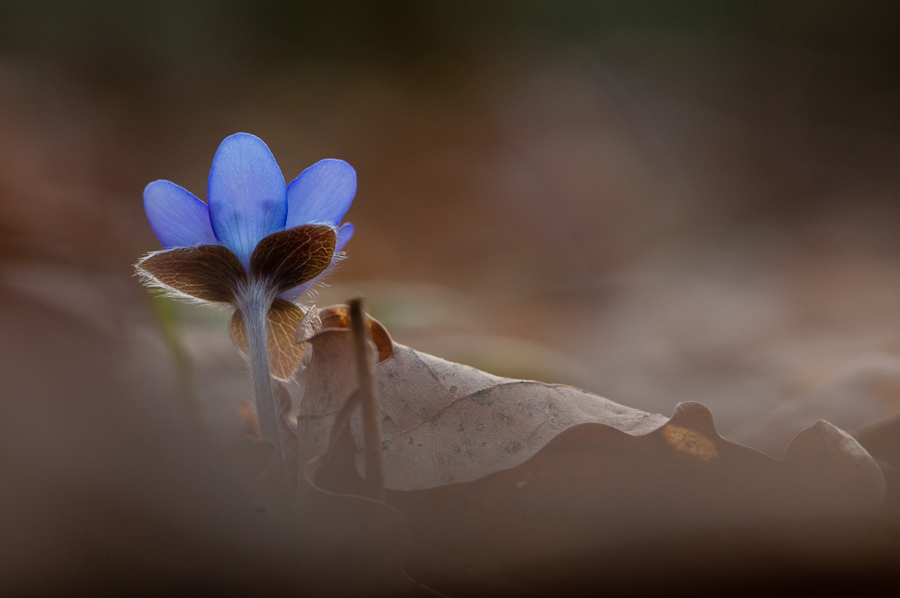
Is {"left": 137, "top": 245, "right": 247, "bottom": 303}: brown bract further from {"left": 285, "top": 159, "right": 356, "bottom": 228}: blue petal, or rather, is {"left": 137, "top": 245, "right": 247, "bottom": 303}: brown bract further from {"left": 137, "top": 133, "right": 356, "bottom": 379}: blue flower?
A: {"left": 285, "top": 159, "right": 356, "bottom": 228}: blue petal

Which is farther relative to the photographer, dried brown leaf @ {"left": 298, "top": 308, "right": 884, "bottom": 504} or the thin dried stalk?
dried brown leaf @ {"left": 298, "top": 308, "right": 884, "bottom": 504}

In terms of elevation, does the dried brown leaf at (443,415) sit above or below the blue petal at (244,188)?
below

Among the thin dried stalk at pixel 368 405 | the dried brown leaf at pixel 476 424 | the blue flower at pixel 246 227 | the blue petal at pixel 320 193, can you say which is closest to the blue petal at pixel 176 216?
the blue flower at pixel 246 227

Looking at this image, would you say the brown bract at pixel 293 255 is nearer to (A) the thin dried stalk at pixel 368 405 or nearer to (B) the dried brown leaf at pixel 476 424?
(B) the dried brown leaf at pixel 476 424

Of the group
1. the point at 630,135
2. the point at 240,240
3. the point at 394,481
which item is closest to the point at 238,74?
the point at 630,135

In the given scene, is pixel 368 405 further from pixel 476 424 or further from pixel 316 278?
pixel 316 278

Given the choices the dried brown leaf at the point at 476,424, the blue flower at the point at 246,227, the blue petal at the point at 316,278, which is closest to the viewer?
the dried brown leaf at the point at 476,424

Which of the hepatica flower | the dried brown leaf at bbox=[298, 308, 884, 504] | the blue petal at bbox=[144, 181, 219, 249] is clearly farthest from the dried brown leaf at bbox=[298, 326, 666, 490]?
the blue petal at bbox=[144, 181, 219, 249]

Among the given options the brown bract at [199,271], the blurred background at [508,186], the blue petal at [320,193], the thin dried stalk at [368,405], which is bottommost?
the thin dried stalk at [368,405]
